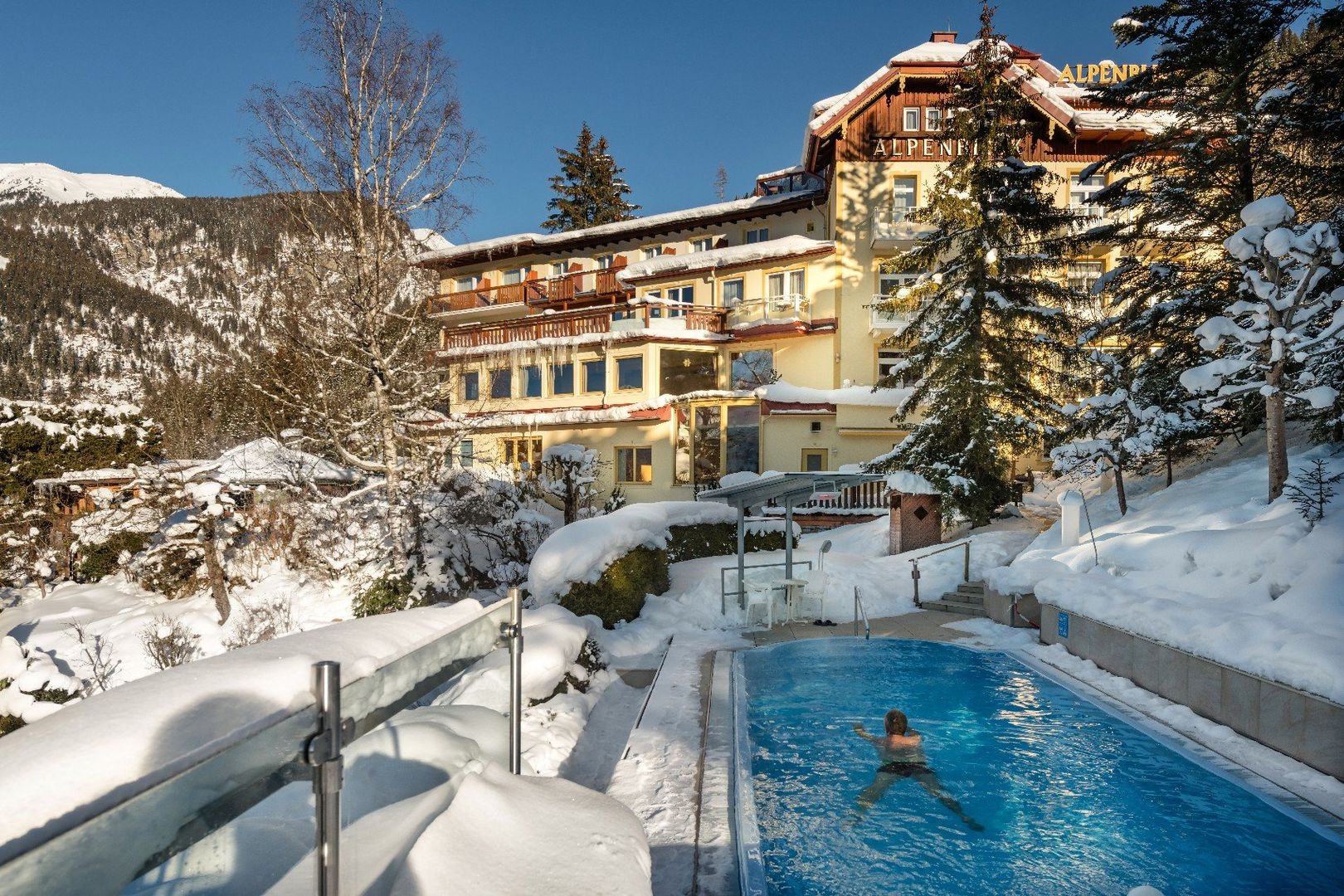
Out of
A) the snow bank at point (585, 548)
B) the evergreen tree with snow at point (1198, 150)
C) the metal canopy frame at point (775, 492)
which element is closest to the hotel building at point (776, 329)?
the evergreen tree with snow at point (1198, 150)

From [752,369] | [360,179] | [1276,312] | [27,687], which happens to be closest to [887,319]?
[752,369]

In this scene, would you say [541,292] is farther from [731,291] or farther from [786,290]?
[786,290]

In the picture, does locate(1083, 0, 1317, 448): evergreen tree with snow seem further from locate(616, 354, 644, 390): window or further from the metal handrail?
locate(616, 354, 644, 390): window

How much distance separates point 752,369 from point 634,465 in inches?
263

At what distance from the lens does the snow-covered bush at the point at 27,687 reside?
9.31 meters

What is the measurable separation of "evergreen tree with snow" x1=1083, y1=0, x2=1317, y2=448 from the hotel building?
433 inches

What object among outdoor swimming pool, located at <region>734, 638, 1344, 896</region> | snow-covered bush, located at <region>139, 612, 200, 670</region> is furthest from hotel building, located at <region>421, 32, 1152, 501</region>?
outdoor swimming pool, located at <region>734, 638, 1344, 896</region>

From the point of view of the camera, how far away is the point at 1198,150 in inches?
566

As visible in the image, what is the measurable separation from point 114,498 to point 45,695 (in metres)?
12.9

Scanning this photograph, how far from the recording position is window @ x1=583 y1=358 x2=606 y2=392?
30.7 metres

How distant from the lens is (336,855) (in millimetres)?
2188

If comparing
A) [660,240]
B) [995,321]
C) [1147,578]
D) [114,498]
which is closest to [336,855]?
[1147,578]

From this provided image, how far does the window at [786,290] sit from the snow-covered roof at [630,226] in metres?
4.11

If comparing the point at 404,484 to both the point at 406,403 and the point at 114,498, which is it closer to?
the point at 406,403
